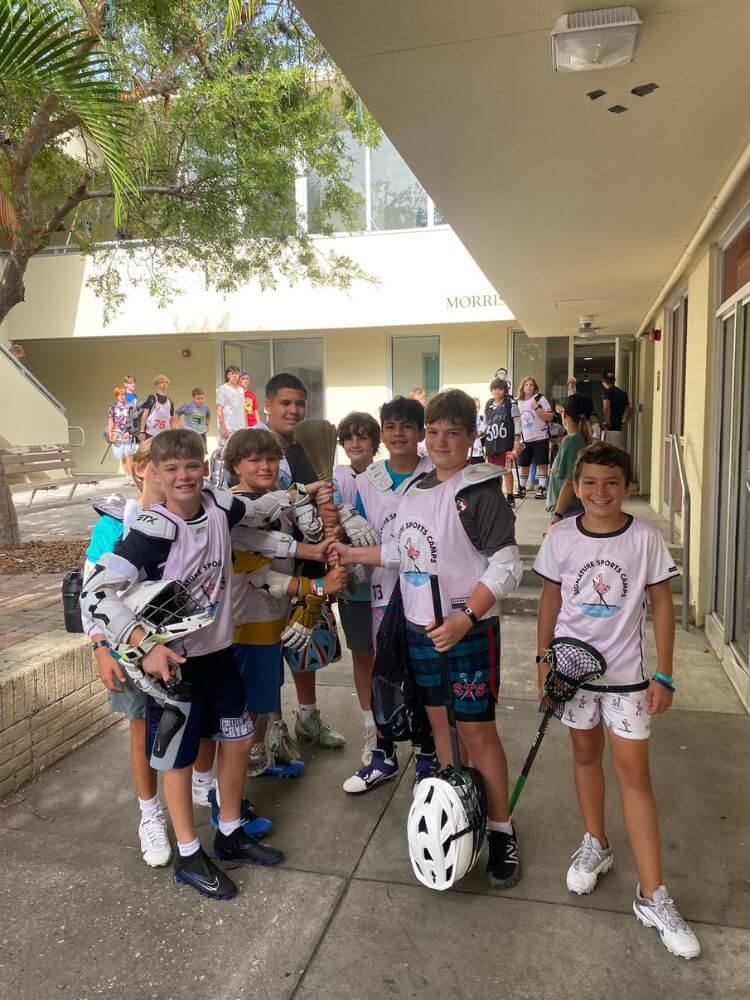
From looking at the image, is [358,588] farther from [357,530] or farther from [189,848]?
[189,848]

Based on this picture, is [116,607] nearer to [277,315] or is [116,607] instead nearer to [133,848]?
[133,848]

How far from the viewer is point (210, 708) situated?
2686mm

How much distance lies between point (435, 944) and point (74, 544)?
6.43 meters

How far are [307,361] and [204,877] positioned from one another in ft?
48.7

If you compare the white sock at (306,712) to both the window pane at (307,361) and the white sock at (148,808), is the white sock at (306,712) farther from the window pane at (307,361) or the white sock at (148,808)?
the window pane at (307,361)

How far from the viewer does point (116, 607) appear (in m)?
2.37

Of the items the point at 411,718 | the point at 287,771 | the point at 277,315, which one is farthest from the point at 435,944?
the point at 277,315

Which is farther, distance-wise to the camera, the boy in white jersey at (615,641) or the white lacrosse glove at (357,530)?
the white lacrosse glove at (357,530)

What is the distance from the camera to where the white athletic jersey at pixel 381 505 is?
9.98 feet

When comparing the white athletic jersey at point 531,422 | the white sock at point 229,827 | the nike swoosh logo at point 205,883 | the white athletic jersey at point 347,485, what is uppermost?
the white athletic jersey at point 531,422

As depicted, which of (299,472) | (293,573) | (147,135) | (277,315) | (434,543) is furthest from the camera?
(277,315)

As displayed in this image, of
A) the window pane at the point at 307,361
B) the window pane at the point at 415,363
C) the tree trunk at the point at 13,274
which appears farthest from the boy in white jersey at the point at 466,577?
the window pane at the point at 307,361

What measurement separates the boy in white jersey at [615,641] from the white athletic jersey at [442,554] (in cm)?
26

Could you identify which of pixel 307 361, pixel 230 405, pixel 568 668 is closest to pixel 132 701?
pixel 568 668
